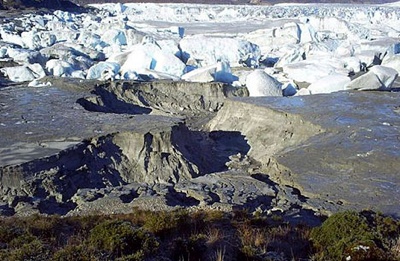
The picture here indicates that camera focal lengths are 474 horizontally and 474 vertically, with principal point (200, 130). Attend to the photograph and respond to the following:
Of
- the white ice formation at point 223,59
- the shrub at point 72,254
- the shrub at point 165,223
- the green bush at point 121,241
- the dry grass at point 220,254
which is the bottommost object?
the white ice formation at point 223,59

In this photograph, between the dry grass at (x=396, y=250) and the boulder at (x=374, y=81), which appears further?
the boulder at (x=374, y=81)

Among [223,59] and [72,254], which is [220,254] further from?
[223,59]

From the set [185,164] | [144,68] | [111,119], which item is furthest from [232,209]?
[144,68]

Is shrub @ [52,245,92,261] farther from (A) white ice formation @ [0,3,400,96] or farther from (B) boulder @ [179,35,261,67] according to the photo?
(B) boulder @ [179,35,261,67]

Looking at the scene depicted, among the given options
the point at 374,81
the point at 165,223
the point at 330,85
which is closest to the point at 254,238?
the point at 165,223

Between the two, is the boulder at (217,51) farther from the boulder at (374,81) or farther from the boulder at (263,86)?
the boulder at (374,81)

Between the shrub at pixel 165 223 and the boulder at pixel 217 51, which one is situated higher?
the shrub at pixel 165 223

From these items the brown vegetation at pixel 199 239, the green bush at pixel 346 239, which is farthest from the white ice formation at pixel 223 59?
the green bush at pixel 346 239

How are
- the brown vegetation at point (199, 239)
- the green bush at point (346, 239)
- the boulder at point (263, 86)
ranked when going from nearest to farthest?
the brown vegetation at point (199, 239) → the green bush at point (346, 239) → the boulder at point (263, 86)
